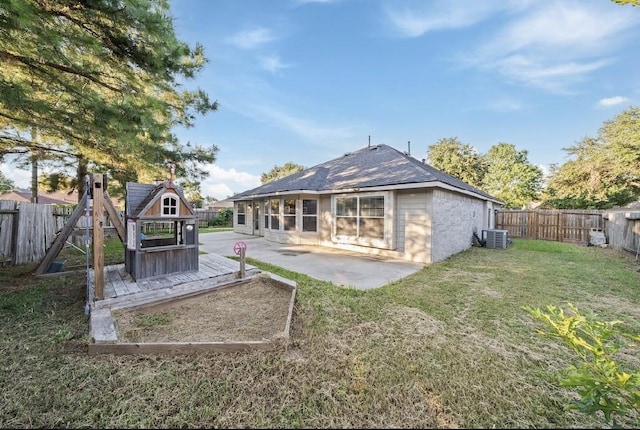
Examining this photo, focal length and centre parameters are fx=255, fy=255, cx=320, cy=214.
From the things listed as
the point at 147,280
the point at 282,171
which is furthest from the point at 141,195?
the point at 282,171

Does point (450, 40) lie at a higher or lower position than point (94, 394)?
higher

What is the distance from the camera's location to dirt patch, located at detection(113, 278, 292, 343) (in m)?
3.16

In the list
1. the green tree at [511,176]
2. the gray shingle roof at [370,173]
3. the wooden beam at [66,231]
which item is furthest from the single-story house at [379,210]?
the green tree at [511,176]

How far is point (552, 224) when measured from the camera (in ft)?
44.9

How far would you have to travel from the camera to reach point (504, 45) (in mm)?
7648

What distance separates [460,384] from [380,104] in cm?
1340

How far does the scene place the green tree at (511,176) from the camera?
24.0 m

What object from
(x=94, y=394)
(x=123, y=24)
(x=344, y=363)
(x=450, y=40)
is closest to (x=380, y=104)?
(x=450, y=40)

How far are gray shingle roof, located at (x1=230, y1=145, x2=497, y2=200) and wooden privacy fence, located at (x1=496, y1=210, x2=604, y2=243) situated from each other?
17.0 ft

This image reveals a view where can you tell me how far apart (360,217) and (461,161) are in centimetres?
2158

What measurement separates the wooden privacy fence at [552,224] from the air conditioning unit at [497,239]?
5.11 metres

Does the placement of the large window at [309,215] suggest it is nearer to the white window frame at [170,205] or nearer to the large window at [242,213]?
the large window at [242,213]

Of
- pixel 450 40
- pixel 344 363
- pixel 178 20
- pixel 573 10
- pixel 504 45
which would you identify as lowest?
pixel 344 363

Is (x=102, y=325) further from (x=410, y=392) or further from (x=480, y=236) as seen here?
(x=480, y=236)
